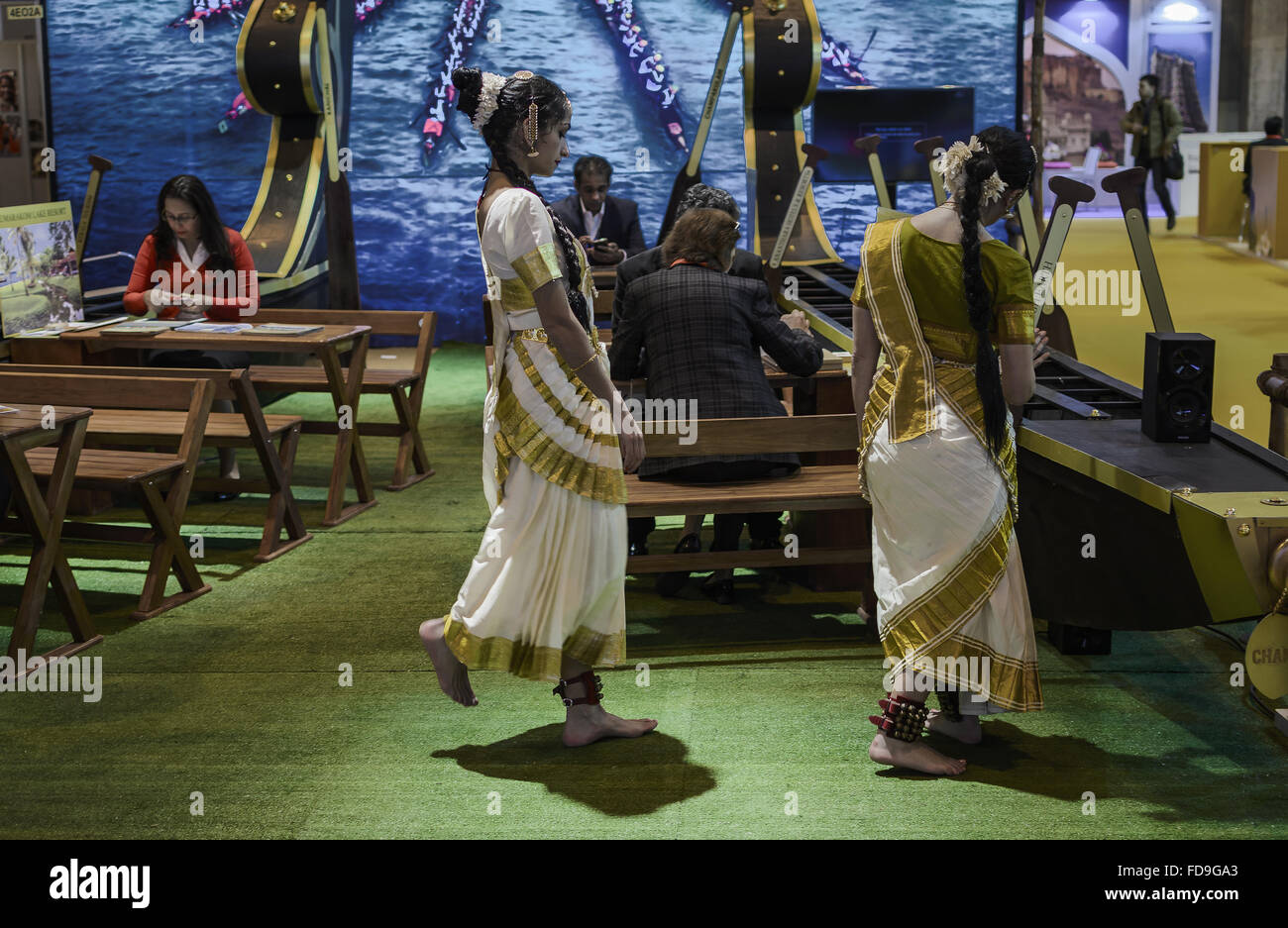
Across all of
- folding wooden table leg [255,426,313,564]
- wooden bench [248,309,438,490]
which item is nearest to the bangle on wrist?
folding wooden table leg [255,426,313,564]

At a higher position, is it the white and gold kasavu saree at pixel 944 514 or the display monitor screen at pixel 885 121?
the display monitor screen at pixel 885 121

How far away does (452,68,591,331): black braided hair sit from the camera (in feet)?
10.2

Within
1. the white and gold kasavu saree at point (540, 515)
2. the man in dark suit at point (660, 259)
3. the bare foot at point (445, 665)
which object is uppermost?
the man in dark suit at point (660, 259)

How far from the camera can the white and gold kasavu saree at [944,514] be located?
312 cm

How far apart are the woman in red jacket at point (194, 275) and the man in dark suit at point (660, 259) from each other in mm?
2112

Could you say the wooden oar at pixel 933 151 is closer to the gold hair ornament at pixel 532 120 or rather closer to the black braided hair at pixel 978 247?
the black braided hair at pixel 978 247

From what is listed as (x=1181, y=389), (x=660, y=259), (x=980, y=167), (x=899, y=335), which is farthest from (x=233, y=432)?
(x=1181, y=389)

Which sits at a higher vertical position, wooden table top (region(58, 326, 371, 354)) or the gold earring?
the gold earring

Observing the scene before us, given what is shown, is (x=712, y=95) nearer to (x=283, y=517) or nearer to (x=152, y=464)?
(x=283, y=517)

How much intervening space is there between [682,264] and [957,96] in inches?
208

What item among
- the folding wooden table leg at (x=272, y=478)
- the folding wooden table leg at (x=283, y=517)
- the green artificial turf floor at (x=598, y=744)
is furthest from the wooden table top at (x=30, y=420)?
the folding wooden table leg at (x=283, y=517)

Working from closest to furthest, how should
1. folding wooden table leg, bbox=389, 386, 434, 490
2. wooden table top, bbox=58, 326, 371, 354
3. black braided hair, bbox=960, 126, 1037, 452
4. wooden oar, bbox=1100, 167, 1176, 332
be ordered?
black braided hair, bbox=960, 126, 1037, 452
wooden oar, bbox=1100, 167, 1176, 332
wooden table top, bbox=58, 326, 371, 354
folding wooden table leg, bbox=389, 386, 434, 490

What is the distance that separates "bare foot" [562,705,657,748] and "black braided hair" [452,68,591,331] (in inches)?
38.3

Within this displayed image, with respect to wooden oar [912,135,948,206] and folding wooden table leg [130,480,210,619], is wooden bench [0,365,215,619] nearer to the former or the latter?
folding wooden table leg [130,480,210,619]
